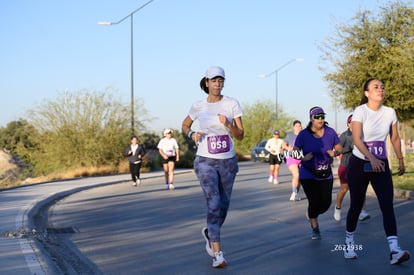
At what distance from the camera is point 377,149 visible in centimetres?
743

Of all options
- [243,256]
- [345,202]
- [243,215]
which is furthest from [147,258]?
[345,202]

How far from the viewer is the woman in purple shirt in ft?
29.9

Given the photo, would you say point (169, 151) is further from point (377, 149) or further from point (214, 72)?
point (377, 149)

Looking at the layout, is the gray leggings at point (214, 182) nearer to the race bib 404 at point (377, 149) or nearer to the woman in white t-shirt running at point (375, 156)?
the woman in white t-shirt running at point (375, 156)

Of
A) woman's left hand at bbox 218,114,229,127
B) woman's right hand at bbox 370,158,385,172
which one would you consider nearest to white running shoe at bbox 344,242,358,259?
woman's right hand at bbox 370,158,385,172

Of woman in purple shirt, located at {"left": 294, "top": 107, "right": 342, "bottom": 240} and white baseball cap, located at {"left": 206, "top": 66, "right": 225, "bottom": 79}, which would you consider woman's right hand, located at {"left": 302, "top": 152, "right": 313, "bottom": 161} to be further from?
white baseball cap, located at {"left": 206, "top": 66, "right": 225, "bottom": 79}

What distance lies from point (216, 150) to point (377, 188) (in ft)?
5.81

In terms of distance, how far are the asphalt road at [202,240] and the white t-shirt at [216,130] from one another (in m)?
1.24

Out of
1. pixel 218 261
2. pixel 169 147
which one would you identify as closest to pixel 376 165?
pixel 218 261

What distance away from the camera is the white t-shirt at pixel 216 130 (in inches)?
296

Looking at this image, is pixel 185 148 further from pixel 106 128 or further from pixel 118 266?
pixel 118 266

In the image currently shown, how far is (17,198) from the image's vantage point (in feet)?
54.5

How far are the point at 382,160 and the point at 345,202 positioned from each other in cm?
784

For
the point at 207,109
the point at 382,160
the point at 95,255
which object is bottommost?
the point at 95,255
